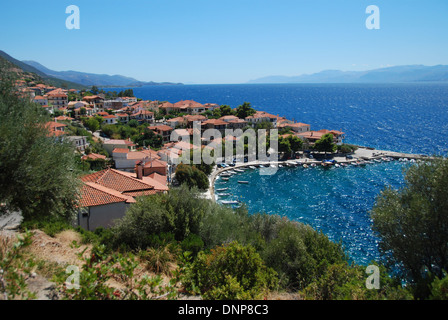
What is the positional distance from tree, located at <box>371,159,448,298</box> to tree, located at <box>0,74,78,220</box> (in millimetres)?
11632

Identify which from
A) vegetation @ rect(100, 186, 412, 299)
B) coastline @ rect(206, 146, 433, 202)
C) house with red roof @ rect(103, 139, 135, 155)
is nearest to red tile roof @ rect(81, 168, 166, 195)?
vegetation @ rect(100, 186, 412, 299)

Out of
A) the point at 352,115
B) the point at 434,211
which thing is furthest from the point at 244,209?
the point at 352,115

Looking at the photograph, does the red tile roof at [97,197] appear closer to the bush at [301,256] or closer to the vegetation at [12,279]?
the bush at [301,256]

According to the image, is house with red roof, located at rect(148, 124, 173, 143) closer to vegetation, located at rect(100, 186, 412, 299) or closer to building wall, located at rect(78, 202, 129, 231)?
building wall, located at rect(78, 202, 129, 231)

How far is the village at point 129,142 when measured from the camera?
1521 cm

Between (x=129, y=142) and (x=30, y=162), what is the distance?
38.5 m

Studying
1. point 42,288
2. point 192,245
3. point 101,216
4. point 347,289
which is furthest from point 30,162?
point 347,289

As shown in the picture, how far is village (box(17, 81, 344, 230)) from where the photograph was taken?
15.2 meters

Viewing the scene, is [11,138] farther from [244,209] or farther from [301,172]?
[301,172]

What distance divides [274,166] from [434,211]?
39623mm

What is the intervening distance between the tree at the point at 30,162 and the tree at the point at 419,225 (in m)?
11.6

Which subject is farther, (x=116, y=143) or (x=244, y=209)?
(x=116, y=143)

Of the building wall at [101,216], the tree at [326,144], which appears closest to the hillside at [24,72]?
the building wall at [101,216]
